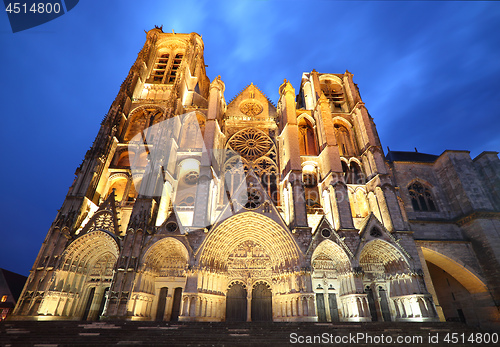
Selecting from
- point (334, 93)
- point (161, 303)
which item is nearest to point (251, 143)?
point (334, 93)

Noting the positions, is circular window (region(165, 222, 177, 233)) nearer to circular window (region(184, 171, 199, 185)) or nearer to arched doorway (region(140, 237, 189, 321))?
arched doorway (region(140, 237, 189, 321))

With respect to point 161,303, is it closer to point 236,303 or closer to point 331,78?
point 236,303

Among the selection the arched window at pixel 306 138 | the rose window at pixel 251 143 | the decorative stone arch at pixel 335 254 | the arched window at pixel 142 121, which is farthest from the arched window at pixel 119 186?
the arched window at pixel 306 138

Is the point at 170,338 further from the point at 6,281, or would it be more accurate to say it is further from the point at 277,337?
the point at 6,281

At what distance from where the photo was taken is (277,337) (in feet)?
29.1

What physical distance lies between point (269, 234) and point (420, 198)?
13.0m

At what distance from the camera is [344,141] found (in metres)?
21.2

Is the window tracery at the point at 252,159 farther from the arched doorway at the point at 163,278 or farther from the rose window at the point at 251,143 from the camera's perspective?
the arched doorway at the point at 163,278

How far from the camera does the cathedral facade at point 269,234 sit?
42.4 feet

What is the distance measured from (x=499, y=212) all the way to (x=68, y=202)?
1077 inches

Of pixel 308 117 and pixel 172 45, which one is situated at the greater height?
pixel 172 45

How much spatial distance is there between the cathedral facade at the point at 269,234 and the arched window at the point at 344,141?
0.35 ft

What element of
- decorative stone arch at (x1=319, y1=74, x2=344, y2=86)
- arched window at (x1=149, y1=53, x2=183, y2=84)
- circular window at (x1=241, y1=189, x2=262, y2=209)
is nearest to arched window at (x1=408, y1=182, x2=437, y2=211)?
circular window at (x1=241, y1=189, x2=262, y2=209)

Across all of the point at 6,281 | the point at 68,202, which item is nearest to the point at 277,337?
the point at 68,202
